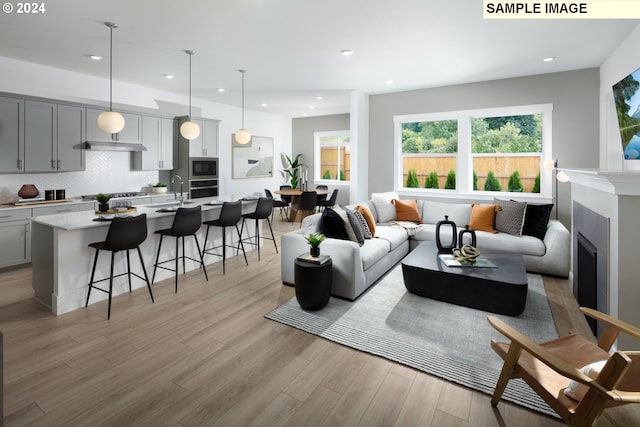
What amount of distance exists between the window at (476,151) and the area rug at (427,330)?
8.30ft

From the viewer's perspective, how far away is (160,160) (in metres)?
6.71

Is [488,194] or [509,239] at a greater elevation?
[488,194]

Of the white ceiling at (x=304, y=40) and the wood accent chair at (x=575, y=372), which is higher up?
the white ceiling at (x=304, y=40)

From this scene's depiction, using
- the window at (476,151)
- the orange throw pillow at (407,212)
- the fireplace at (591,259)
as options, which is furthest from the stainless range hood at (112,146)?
the fireplace at (591,259)

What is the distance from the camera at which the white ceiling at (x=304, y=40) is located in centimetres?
335

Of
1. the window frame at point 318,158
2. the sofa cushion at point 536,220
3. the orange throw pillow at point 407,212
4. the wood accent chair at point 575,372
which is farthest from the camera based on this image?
the window frame at point 318,158

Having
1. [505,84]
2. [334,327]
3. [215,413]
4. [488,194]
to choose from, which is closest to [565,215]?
[488,194]

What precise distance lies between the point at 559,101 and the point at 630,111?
1972 mm

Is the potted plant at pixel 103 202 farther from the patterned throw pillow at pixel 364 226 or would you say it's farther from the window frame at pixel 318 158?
the window frame at pixel 318 158

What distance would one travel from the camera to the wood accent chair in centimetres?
142

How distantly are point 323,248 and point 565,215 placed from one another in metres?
4.12

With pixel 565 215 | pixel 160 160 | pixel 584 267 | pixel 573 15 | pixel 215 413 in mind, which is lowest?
pixel 215 413

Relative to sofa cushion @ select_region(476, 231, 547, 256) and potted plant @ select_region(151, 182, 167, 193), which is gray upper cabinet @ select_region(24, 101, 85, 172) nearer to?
potted plant @ select_region(151, 182, 167, 193)

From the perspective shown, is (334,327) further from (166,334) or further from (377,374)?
(166,334)
